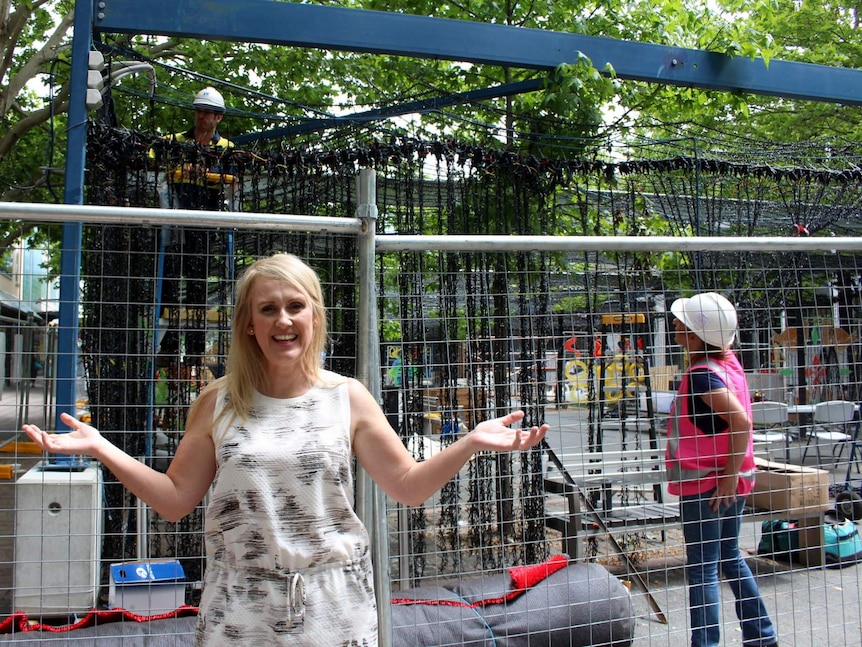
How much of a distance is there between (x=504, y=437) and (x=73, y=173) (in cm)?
351

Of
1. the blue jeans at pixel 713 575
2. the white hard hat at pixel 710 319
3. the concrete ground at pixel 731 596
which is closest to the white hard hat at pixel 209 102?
the concrete ground at pixel 731 596

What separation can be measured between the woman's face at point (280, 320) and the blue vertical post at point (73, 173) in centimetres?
229

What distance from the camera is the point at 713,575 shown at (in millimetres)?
3320

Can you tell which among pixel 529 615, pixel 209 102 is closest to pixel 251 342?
pixel 529 615

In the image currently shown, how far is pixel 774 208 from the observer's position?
7305 mm

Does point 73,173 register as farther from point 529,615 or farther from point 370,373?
point 529,615

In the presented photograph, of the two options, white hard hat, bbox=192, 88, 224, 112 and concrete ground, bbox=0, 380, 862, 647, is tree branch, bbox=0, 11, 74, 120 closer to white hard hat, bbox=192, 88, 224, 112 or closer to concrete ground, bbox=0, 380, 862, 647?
white hard hat, bbox=192, 88, 224, 112

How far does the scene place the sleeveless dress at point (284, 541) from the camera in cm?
185

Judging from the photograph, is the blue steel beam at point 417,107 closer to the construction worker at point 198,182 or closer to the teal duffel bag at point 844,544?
the construction worker at point 198,182

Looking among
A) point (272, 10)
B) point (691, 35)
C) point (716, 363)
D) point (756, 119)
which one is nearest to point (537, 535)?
point (716, 363)

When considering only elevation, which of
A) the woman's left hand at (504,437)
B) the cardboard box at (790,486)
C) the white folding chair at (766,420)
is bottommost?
the cardboard box at (790,486)

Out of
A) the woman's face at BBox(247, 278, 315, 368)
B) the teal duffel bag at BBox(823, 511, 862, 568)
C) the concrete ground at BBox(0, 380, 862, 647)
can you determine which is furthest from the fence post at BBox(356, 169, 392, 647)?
the teal duffel bag at BBox(823, 511, 862, 568)

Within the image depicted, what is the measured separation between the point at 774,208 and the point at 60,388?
21.3 feet

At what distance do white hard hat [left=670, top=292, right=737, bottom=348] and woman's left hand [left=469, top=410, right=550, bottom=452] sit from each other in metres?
1.74
